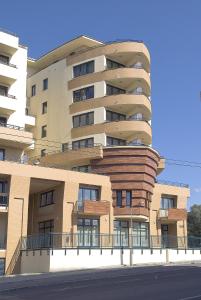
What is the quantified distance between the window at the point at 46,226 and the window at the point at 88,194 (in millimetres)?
3470

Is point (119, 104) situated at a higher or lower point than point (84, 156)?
higher

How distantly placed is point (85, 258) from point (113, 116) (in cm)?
1933

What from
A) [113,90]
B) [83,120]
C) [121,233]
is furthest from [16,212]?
[113,90]

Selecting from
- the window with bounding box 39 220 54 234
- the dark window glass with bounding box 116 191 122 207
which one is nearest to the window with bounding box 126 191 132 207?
the dark window glass with bounding box 116 191 122 207

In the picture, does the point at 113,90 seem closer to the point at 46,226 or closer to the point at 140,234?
the point at 140,234

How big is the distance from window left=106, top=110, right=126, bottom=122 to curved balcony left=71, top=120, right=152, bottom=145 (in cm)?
169

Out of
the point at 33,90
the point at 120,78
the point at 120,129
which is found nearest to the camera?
the point at 120,129

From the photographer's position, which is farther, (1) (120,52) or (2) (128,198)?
(1) (120,52)

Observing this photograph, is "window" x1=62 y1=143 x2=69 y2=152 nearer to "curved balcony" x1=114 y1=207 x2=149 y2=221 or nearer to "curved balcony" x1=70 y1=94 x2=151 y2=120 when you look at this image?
"curved balcony" x1=70 y1=94 x2=151 y2=120

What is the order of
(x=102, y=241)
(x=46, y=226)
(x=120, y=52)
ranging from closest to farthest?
1. (x=102, y=241)
2. (x=46, y=226)
3. (x=120, y=52)

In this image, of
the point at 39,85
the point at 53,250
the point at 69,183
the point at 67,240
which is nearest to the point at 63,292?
the point at 53,250

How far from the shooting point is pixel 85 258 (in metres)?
43.1

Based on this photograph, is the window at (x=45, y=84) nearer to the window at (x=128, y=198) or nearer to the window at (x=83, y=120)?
the window at (x=83, y=120)

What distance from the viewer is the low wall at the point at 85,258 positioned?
41000 millimetres
